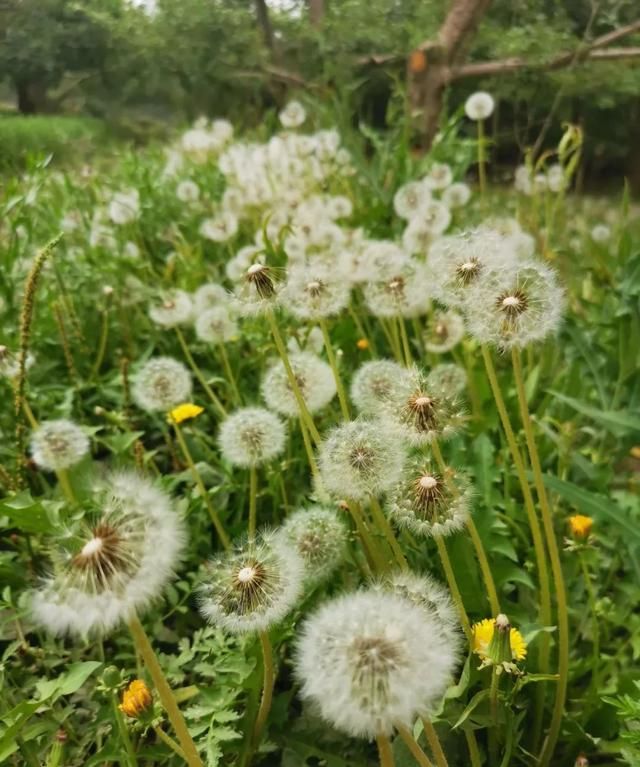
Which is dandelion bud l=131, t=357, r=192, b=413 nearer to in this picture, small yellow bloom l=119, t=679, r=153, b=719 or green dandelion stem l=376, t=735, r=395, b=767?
small yellow bloom l=119, t=679, r=153, b=719

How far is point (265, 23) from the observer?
2.63 m

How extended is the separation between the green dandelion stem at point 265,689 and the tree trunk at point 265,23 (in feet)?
7.95

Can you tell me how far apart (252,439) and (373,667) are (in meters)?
0.48

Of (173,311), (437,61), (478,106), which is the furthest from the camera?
(437,61)

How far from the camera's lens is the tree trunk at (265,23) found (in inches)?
100

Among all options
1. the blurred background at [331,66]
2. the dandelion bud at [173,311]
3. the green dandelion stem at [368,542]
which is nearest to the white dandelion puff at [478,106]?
the blurred background at [331,66]

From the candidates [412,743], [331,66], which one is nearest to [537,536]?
[412,743]

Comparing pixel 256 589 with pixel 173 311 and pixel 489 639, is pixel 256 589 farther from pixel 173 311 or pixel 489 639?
pixel 173 311

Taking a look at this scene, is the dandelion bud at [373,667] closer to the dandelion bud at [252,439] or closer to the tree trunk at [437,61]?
the dandelion bud at [252,439]

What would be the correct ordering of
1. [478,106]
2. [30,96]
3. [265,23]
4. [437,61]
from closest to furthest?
1. [30,96]
2. [478,106]
3. [265,23]
4. [437,61]

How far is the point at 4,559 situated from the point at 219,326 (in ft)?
1.69

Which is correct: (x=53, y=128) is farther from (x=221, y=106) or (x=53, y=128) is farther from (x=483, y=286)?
(x=483, y=286)

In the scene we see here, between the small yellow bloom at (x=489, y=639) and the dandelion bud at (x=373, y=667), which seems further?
the small yellow bloom at (x=489, y=639)

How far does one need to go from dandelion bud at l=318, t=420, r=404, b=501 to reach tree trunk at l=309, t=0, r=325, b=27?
235cm
